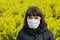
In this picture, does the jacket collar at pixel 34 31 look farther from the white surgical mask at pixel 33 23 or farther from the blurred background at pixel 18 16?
the blurred background at pixel 18 16

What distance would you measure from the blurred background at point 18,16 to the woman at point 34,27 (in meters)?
1.91

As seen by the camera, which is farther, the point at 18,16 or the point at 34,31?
the point at 18,16

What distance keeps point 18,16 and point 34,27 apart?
3.10m

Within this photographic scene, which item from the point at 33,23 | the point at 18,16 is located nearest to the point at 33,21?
the point at 33,23

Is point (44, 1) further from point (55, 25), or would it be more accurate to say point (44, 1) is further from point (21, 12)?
point (55, 25)

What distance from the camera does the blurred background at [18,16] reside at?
6.44 m

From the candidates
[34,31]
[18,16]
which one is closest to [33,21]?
[34,31]

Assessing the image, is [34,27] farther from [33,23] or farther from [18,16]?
[18,16]

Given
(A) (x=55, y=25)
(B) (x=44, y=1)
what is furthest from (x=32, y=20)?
(B) (x=44, y=1)

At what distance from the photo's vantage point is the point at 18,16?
24.1ft

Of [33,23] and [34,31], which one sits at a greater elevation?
[33,23]

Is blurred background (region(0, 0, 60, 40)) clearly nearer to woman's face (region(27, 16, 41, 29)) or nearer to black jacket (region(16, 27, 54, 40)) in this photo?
black jacket (region(16, 27, 54, 40))

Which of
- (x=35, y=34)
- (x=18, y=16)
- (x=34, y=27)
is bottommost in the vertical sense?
(x=18, y=16)

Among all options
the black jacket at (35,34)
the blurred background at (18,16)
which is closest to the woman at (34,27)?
the black jacket at (35,34)
